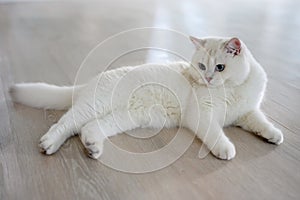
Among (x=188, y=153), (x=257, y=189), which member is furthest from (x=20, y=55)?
(x=257, y=189)

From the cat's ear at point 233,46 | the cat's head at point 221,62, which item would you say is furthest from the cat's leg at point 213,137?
the cat's ear at point 233,46

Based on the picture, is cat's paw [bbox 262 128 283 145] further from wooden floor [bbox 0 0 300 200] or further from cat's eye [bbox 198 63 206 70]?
cat's eye [bbox 198 63 206 70]

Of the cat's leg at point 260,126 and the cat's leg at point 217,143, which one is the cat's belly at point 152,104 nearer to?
the cat's leg at point 217,143

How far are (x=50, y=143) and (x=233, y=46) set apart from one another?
72 centimetres

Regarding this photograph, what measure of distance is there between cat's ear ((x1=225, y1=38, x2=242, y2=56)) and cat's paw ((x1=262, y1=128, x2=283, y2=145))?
332 mm

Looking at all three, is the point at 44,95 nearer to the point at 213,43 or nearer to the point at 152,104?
the point at 152,104

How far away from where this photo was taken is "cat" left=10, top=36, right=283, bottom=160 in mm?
1239

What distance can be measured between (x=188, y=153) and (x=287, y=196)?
36cm

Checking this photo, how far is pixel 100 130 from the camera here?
1.25 m

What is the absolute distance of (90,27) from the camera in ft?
10.1

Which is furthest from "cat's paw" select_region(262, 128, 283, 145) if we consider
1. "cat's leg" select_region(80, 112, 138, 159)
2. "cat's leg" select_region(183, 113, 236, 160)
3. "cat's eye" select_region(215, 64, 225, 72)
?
"cat's leg" select_region(80, 112, 138, 159)

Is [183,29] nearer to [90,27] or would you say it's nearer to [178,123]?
[90,27]

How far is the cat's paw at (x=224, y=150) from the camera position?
119 centimetres

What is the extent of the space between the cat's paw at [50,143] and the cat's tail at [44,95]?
26 centimetres
